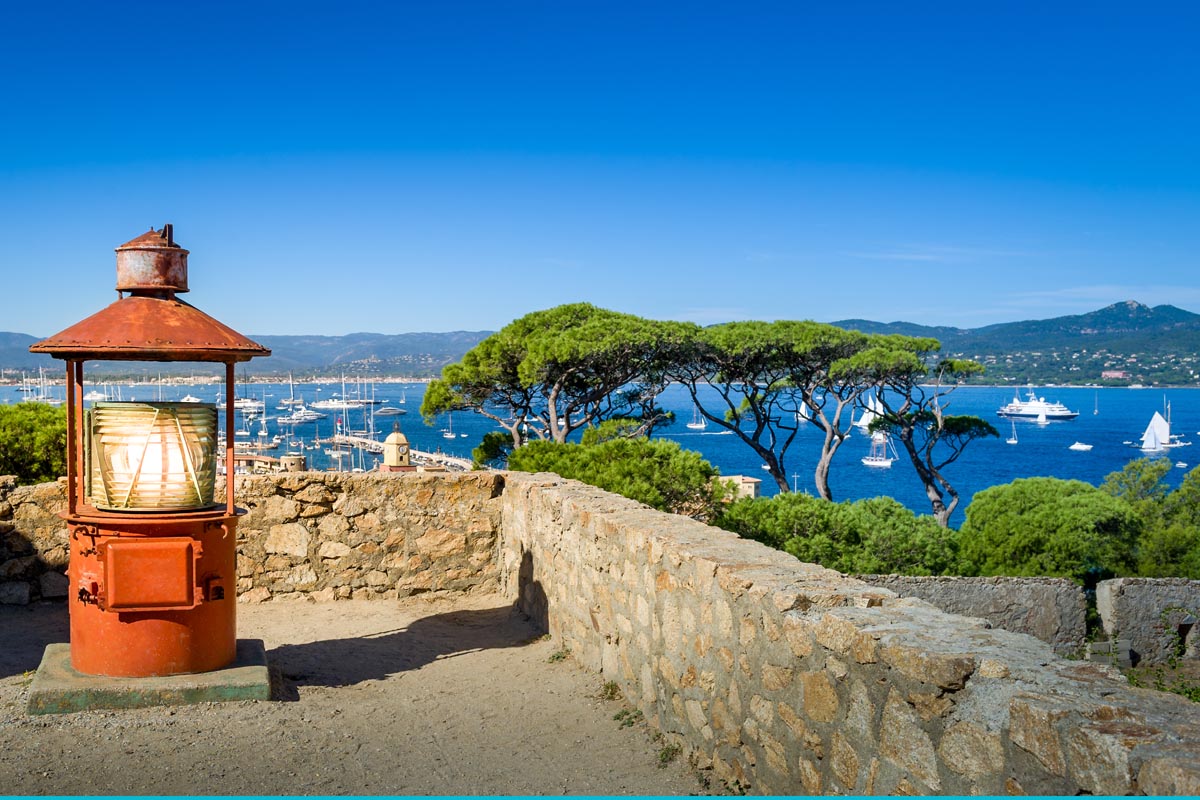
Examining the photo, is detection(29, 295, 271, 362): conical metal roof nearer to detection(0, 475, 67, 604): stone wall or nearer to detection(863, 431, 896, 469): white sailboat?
detection(0, 475, 67, 604): stone wall

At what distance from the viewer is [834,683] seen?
3.21 meters

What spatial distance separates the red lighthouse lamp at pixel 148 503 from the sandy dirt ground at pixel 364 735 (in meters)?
0.35

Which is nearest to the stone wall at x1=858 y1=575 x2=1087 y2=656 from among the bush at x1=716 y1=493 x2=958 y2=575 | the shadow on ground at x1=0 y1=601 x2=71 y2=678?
the bush at x1=716 y1=493 x2=958 y2=575

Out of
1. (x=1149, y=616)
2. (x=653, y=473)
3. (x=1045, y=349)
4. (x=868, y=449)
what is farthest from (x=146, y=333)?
(x=1045, y=349)

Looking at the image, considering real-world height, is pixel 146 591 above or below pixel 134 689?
above

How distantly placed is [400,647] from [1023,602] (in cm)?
1081

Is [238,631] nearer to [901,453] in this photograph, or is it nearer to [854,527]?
[854,527]

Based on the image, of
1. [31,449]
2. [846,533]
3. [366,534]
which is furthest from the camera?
[846,533]

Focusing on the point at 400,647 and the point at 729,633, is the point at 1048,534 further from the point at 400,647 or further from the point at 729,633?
the point at 729,633

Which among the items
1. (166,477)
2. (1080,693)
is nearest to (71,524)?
(166,477)

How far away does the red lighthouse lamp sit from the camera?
191 inches

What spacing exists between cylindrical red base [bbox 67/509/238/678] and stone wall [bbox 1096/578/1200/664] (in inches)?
558

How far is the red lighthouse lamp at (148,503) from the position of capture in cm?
486

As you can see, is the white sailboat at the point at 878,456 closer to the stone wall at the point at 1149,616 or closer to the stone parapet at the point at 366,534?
the stone wall at the point at 1149,616
